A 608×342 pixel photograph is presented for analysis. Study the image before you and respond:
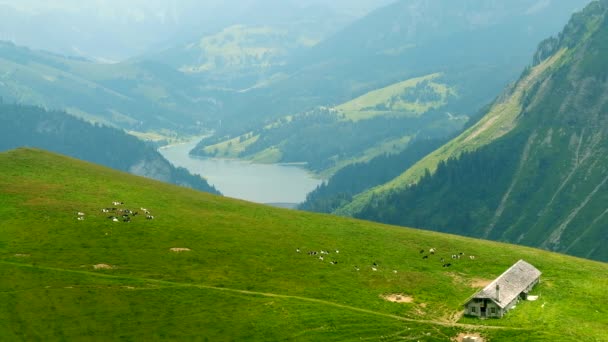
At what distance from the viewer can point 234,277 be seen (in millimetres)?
132000

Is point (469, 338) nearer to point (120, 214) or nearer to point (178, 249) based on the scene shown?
point (178, 249)

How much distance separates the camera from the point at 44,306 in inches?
4572

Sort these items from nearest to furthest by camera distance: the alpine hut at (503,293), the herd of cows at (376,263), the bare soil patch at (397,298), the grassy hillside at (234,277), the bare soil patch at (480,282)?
the grassy hillside at (234,277)
the alpine hut at (503,293)
the bare soil patch at (397,298)
the bare soil patch at (480,282)
the herd of cows at (376,263)

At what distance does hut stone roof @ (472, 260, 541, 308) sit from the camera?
396 ft

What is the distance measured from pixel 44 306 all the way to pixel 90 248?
22.8m

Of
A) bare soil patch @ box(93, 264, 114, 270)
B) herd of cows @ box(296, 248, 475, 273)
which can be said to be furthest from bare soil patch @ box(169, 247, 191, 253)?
herd of cows @ box(296, 248, 475, 273)

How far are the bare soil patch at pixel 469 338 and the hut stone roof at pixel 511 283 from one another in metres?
8.26

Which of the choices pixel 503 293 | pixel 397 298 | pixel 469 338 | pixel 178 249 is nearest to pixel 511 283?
pixel 503 293

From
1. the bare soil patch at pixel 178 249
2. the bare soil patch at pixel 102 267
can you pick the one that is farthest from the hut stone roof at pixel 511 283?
the bare soil patch at pixel 102 267

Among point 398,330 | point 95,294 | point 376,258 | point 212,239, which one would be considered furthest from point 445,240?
point 95,294

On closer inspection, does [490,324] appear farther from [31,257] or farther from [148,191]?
[148,191]

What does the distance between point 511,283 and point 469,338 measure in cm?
2179

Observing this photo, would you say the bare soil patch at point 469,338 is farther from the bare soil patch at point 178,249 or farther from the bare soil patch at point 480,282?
→ the bare soil patch at point 178,249

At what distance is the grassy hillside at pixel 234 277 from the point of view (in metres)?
114
